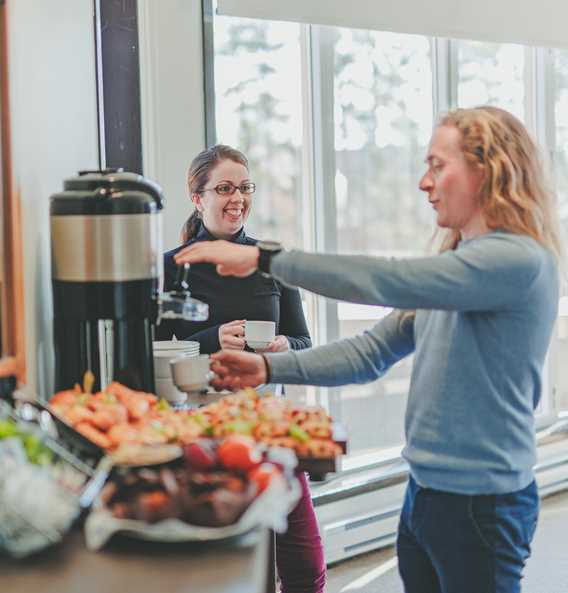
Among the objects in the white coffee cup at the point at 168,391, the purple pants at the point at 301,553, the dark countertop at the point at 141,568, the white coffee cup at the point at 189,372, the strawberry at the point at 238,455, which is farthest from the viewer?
the purple pants at the point at 301,553

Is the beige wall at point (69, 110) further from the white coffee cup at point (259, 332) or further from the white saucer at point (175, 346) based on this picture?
the white coffee cup at point (259, 332)

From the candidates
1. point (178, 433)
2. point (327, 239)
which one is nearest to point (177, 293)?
point (178, 433)

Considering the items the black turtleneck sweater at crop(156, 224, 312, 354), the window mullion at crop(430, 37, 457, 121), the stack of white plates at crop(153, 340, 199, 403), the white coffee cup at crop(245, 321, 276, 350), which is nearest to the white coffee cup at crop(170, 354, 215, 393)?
the stack of white plates at crop(153, 340, 199, 403)

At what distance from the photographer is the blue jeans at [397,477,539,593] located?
1.65 metres

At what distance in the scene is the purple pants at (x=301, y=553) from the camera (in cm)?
260

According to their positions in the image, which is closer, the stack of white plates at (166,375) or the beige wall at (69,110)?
the beige wall at (69,110)

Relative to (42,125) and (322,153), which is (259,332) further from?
(322,153)

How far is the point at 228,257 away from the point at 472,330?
0.48m

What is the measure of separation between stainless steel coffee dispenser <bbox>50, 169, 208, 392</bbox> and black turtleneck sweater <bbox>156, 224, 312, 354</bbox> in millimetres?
705

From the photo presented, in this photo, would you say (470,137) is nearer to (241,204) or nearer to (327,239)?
(241,204)

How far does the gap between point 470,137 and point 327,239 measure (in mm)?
1939

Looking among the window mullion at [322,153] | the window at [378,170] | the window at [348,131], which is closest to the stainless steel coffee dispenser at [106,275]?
the window at [348,131]

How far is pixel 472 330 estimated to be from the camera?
1.66 meters

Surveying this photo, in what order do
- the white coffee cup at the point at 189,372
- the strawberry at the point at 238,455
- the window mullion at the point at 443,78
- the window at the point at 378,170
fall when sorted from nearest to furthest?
1. the strawberry at the point at 238,455
2. the white coffee cup at the point at 189,372
3. the window at the point at 378,170
4. the window mullion at the point at 443,78
